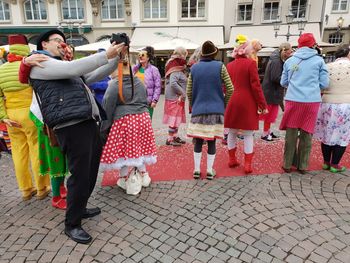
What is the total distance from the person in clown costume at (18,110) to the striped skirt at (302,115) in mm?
3427

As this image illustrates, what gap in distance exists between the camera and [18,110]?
3469 mm

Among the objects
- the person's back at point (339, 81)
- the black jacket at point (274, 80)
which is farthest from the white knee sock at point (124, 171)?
the black jacket at point (274, 80)

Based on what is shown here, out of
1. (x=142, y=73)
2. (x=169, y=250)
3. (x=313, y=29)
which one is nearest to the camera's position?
(x=169, y=250)

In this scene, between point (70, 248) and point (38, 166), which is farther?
point (38, 166)

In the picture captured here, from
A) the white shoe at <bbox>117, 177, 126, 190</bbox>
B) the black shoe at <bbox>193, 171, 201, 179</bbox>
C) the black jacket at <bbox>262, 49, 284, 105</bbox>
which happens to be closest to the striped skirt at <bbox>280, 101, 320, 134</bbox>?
the black shoe at <bbox>193, 171, 201, 179</bbox>

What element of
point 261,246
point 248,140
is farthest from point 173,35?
point 261,246

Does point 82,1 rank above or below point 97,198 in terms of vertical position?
above

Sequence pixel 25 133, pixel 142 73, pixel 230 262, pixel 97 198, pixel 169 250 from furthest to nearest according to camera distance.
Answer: pixel 142 73
pixel 97 198
pixel 25 133
pixel 169 250
pixel 230 262

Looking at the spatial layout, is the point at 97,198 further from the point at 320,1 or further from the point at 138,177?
the point at 320,1

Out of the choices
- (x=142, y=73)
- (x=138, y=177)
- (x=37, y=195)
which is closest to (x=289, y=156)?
(x=138, y=177)

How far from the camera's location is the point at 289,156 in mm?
4387

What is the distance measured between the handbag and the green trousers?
2.19 meters

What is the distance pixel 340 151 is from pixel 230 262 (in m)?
2.77

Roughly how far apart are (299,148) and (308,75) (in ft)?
3.48
